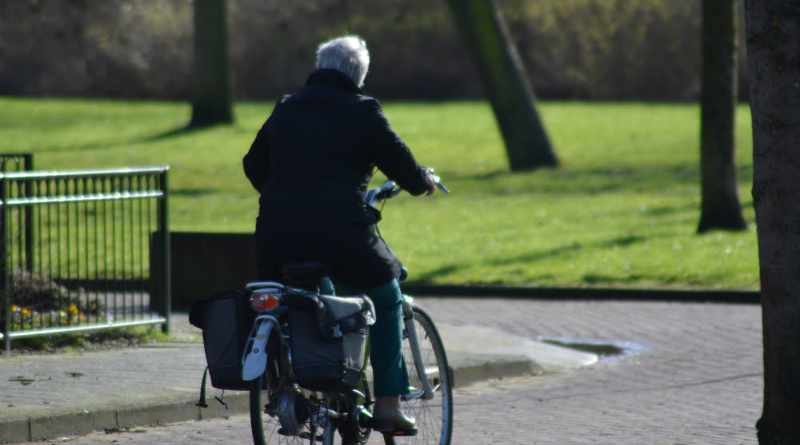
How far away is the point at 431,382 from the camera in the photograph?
6.93 meters

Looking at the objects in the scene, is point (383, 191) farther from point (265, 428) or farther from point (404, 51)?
point (404, 51)

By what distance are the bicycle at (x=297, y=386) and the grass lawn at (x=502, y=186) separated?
30.1ft

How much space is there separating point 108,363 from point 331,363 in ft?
14.3

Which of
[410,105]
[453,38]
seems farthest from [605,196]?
[453,38]

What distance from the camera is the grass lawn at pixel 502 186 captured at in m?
17.2

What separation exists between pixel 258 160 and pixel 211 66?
3256 cm

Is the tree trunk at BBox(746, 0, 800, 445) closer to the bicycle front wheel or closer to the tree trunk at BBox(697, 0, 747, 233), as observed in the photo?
the bicycle front wheel

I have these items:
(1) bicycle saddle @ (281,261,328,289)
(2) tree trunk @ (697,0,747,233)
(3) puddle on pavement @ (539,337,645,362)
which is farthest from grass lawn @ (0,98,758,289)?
(1) bicycle saddle @ (281,261,328,289)

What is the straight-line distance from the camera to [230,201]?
1005 inches

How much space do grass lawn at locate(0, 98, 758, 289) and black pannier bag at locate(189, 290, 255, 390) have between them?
10.0 meters

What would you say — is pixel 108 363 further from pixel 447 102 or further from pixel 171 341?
pixel 447 102

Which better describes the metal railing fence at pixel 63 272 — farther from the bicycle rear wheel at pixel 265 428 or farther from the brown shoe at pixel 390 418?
the brown shoe at pixel 390 418

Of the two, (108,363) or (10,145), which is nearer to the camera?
(108,363)

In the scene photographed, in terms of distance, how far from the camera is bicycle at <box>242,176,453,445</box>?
239 inches
